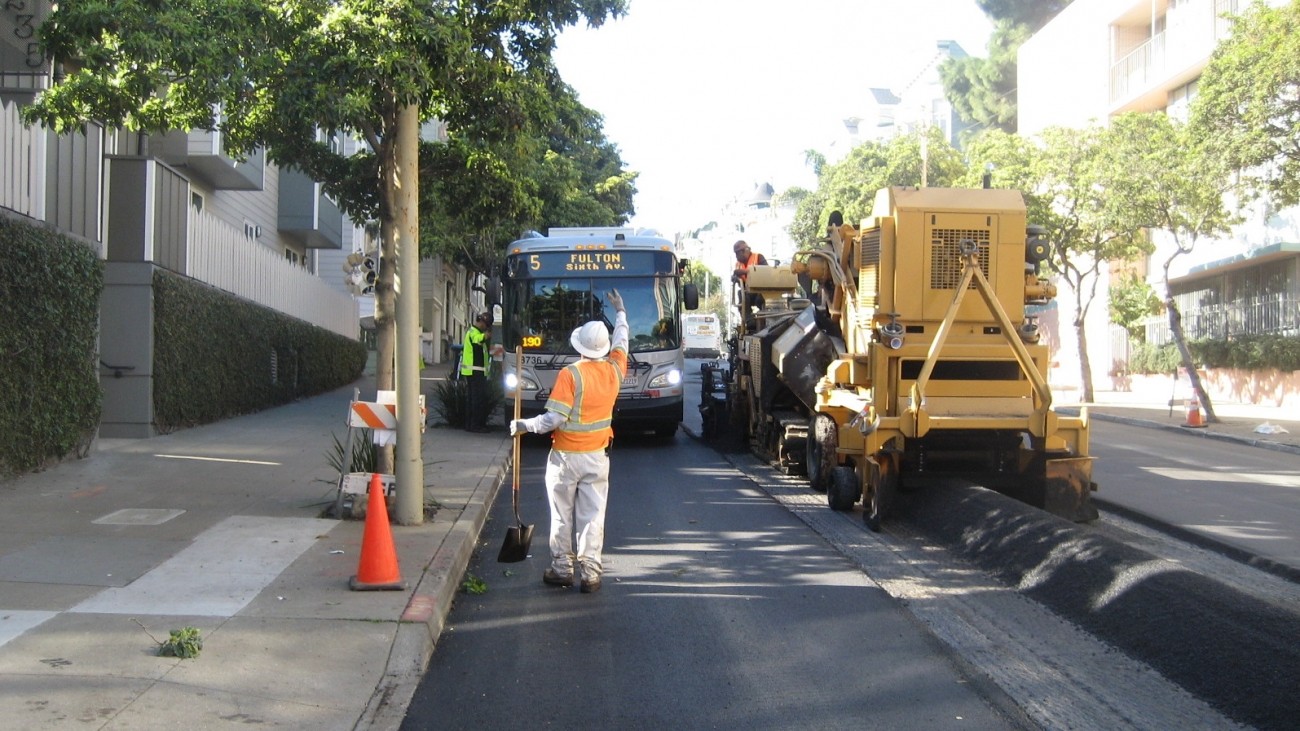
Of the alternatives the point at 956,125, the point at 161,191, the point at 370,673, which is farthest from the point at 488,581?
the point at 956,125

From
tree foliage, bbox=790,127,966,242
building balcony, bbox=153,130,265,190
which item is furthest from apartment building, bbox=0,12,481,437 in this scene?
tree foliage, bbox=790,127,966,242

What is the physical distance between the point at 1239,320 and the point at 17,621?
30531 mm

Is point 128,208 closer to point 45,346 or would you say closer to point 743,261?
point 45,346

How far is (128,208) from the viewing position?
614 inches

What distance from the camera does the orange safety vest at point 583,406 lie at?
8141mm

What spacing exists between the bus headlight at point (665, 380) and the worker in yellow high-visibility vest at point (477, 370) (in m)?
2.70

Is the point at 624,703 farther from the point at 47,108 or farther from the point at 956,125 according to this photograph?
the point at 956,125

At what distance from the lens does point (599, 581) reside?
8.07 m

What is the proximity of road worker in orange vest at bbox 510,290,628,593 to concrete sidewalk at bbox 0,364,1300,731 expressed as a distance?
0.81 metres

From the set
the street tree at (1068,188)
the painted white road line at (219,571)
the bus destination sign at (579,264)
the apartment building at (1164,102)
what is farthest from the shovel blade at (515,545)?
the street tree at (1068,188)

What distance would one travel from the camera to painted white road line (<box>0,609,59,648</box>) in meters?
6.18

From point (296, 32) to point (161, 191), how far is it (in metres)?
5.71

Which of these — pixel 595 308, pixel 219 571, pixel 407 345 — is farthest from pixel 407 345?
pixel 595 308

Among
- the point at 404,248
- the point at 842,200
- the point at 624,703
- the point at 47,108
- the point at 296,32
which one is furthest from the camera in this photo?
the point at 842,200
